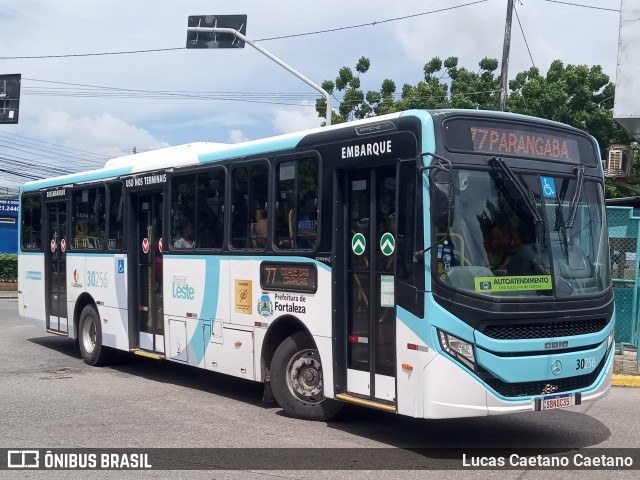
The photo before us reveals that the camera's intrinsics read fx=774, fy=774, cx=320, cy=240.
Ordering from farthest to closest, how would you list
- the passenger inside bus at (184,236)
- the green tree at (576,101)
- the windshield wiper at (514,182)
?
1. the green tree at (576,101)
2. the passenger inside bus at (184,236)
3. the windshield wiper at (514,182)

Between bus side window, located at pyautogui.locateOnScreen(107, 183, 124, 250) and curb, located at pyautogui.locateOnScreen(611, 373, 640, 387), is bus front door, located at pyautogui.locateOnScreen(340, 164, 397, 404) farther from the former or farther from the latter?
curb, located at pyautogui.locateOnScreen(611, 373, 640, 387)

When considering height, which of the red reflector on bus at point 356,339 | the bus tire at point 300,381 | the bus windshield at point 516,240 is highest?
the bus windshield at point 516,240

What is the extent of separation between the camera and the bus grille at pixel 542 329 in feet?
22.7

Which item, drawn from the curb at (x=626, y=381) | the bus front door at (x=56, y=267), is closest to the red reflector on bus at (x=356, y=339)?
the curb at (x=626, y=381)

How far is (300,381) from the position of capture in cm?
880

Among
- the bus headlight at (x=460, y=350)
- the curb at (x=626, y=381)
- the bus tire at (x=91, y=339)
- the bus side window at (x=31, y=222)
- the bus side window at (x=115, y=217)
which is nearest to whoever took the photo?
the bus headlight at (x=460, y=350)

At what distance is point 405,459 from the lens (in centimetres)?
716

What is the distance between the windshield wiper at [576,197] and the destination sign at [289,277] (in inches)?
104

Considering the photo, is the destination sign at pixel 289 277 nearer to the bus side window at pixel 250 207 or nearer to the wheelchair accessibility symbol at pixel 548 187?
the bus side window at pixel 250 207

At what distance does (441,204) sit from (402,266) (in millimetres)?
738

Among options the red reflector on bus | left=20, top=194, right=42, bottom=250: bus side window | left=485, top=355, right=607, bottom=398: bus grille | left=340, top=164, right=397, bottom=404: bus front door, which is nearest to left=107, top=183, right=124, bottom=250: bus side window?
left=20, top=194, right=42, bottom=250: bus side window

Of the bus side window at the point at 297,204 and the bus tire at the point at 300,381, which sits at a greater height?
the bus side window at the point at 297,204

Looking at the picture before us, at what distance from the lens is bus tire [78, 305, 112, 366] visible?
12688mm

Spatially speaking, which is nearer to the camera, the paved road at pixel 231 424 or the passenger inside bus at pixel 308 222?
the paved road at pixel 231 424
